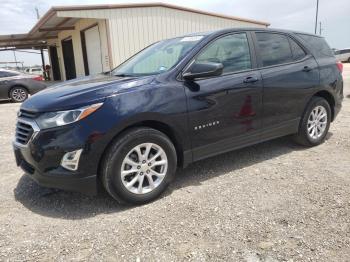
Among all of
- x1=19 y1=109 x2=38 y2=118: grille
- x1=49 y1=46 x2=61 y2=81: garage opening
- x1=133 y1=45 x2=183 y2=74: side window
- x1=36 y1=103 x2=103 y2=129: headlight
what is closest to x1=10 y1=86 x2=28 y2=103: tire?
x1=133 y1=45 x2=183 y2=74: side window

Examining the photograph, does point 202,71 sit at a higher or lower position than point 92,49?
lower

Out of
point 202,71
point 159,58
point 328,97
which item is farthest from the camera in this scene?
point 328,97

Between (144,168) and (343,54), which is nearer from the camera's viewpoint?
(144,168)

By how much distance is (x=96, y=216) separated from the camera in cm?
333

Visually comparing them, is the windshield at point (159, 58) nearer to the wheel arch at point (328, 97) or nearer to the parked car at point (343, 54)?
the wheel arch at point (328, 97)

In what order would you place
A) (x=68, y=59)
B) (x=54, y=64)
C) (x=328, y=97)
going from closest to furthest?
(x=328, y=97)
(x=68, y=59)
(x=54, y=64)

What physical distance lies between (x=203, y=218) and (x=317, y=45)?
11.4 ft

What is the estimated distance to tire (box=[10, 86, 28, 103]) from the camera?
12.7 meters

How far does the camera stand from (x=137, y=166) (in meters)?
3.46

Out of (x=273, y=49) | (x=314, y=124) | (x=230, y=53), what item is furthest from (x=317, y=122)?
(x=230, y=53)

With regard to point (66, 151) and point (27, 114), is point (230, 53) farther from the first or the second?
point (27, 114)

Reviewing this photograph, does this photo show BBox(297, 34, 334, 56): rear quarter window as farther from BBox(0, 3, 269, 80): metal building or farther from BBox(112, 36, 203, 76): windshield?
BBox(0, 3, 269, 80): metal building

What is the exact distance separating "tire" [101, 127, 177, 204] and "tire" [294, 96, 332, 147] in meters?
2.31

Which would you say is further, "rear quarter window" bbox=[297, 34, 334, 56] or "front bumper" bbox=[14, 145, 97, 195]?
"rear quarter window" bbox=[297, 34, 334, 56]
